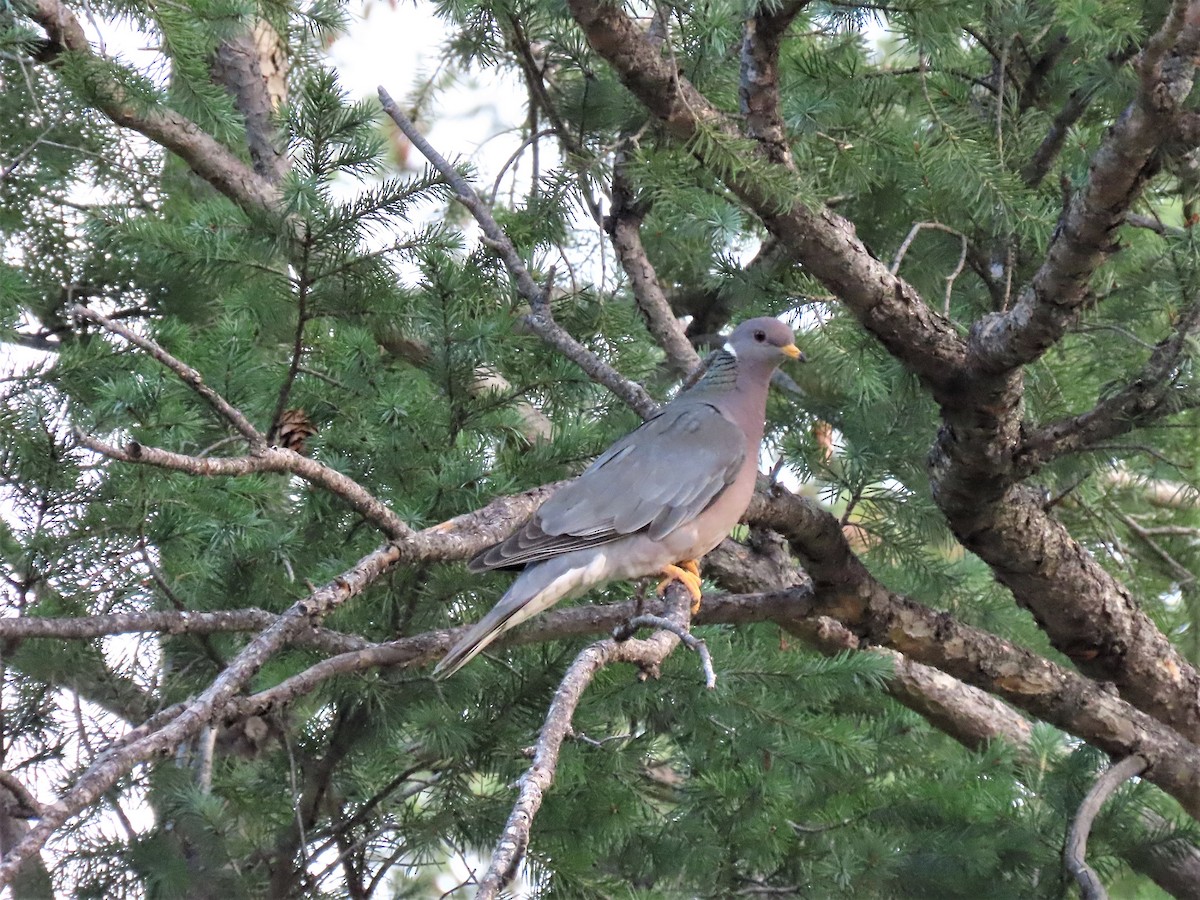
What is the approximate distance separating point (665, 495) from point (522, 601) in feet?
2.12

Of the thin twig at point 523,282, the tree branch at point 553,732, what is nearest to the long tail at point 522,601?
the tree branch at point 553,732

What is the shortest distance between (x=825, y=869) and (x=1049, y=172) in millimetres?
1941

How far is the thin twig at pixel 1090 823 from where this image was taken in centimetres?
241

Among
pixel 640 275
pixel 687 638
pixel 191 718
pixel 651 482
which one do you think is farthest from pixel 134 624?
pixel 640 275

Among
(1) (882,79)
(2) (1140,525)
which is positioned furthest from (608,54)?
(2) (1140,525)

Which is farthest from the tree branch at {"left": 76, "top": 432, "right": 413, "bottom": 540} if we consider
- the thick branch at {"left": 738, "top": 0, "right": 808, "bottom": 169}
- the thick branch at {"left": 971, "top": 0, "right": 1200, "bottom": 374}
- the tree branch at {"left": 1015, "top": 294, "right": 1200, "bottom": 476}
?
the tree branch at {"left": 1015, "top": 294, "right": 1200, "bottom": 476}

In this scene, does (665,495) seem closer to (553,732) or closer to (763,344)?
(763,344)

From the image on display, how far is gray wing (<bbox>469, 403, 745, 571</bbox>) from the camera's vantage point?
2764 mm

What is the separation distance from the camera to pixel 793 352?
10.6 ft

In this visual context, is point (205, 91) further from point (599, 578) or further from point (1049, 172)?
point (1049, 172)

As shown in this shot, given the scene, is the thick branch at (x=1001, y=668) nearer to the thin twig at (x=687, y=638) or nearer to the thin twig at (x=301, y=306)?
the thin twig at (x=687, y=638)

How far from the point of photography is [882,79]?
11.0ft

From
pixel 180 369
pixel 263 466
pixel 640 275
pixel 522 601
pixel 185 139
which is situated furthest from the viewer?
pixel 185 139

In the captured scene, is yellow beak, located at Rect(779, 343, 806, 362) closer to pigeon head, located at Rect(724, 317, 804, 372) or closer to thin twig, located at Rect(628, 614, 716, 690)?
pigeon head, located at Rect(724, 317, 804, 372)
